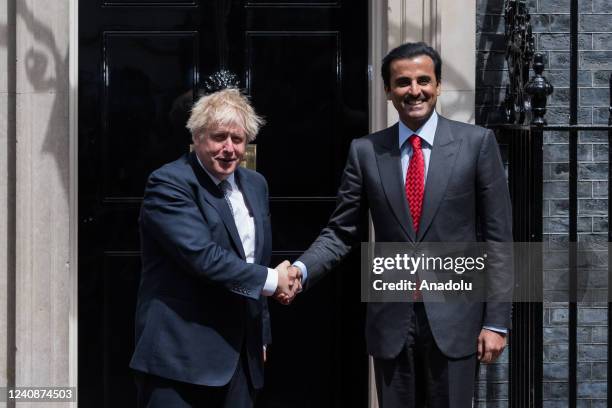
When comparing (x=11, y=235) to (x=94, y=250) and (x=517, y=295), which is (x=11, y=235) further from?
(x=517, y=295)

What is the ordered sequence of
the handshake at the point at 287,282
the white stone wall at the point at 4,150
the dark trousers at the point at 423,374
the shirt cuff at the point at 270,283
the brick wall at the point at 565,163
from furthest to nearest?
1. the brick wall at the point at 565,163
2. the white stone wall at the point at 4,150
3. the handshake at the point at 287,282
4. the shirt cuff at the point at 270,283
5. the dark trousers at the point at 423,374

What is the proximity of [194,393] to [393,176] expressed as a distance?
3.70ft

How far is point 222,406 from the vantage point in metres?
3.50

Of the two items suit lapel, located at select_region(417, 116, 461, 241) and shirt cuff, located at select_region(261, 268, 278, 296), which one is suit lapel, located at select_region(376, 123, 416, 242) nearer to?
suit lapel, located at select_region(417, 116, 461, 241)

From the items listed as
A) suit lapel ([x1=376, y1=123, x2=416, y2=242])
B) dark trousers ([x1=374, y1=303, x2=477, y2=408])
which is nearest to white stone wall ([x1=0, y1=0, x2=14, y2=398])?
suit lapel ([x1=376, y1=123, x2=416, y2=242])

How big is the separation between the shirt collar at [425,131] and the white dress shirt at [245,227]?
0.67m

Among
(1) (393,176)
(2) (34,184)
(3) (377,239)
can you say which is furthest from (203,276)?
(2) (34,184)

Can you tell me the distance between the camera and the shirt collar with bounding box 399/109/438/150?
3455mm

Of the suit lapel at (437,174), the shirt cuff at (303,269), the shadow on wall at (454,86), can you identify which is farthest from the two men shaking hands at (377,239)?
the shadow on wall at (454,86)

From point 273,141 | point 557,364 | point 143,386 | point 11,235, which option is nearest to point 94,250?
point 11,235

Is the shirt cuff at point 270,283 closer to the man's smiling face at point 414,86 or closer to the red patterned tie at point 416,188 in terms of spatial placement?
the red patterned tie at point 416,188

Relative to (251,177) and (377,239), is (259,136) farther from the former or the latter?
(377,239)

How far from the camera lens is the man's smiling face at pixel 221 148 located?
3467 mm

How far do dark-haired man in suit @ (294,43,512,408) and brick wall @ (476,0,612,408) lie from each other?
1628 mm
